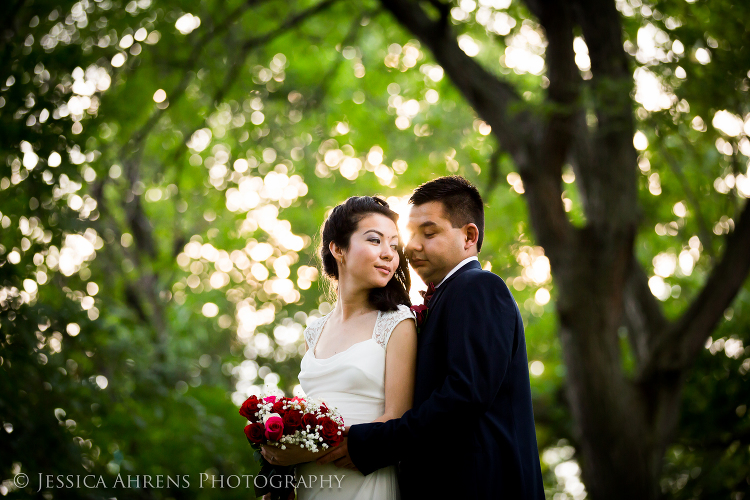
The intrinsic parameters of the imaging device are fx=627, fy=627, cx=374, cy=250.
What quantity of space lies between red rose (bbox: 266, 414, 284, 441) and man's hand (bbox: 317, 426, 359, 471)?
226 millimetres

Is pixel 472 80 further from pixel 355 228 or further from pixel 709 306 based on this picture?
pixel 355 228

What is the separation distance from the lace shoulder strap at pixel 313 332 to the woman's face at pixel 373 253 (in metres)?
0.35

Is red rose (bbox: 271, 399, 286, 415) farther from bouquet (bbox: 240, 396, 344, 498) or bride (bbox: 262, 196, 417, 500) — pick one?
bride (bbox: 262, 196, 417, 500)

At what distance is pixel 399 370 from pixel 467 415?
39cm

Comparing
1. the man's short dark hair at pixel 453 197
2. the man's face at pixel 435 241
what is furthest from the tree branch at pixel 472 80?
the man's face at pixel 435 241

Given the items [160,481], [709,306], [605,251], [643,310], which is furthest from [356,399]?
[643,310]

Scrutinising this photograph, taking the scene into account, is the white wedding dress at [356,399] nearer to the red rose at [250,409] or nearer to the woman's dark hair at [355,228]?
the woman's dark hair at [355,228]

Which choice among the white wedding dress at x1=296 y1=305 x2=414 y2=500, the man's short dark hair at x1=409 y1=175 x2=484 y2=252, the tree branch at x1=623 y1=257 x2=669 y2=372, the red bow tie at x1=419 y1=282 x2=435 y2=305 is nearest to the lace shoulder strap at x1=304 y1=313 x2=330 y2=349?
the white wedding dress at x1=296 y1=305 x2=414 y2=500

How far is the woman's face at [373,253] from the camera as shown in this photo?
283 centimetres

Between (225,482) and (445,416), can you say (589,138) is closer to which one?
(445,416)

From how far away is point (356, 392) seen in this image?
267cm

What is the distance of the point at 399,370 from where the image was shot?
263cm

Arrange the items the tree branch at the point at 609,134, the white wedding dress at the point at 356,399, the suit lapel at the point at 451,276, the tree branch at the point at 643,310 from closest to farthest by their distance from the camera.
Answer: the white wedding dress at the point at 356,399, the suit lapel at the point at 451,276, the tree branch at the point at 609,134, the tree branch at the point at 643,310

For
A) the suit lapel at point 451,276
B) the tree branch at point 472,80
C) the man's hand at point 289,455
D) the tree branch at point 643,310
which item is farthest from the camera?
the tree branch at point 643,310
